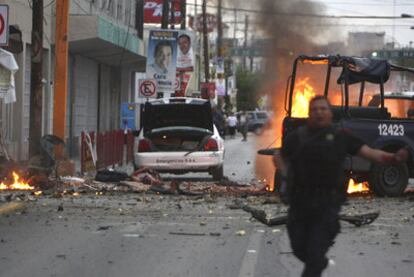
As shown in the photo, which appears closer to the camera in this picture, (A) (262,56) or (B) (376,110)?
(B) (376,110)

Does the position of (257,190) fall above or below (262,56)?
below

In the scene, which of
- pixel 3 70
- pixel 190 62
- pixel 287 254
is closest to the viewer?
pixel 287 254

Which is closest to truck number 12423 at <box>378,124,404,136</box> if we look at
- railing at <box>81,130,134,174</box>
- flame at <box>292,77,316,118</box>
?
flame at <box>292,77,316,118</box>

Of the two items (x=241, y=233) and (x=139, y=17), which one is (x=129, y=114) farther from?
(x=241, y=233)

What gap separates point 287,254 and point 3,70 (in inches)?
349

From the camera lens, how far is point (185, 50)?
35125mm

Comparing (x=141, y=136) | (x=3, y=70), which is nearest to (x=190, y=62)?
(x=141, y=136)

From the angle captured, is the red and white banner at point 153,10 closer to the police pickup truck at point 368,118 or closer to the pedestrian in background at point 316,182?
the police pickup truck at point 368,118

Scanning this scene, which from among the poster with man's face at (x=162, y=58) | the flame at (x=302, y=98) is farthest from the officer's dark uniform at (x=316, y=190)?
the poster with man's face at (x=162, y=58)

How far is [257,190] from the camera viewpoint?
50.7 ft

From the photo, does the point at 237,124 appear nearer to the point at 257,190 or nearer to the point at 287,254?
the point at 257,190

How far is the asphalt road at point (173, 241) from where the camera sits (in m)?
8.18

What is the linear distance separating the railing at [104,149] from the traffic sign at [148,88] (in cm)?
147

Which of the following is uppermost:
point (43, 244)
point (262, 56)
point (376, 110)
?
point (262, 56)
